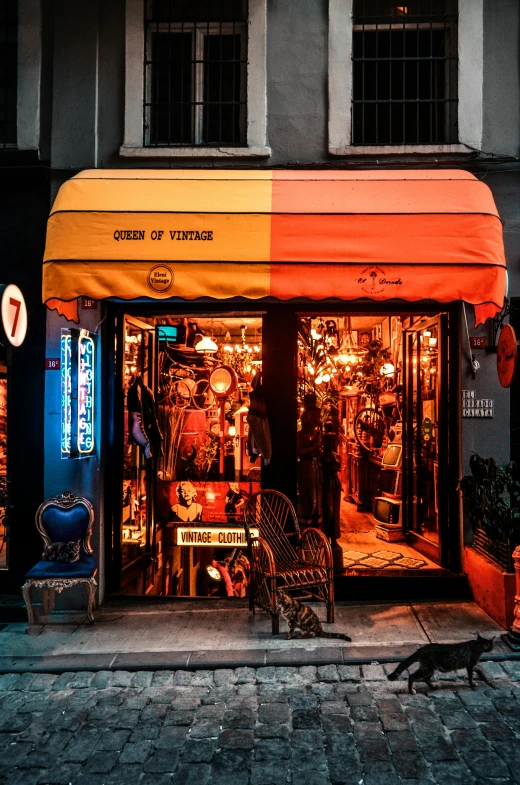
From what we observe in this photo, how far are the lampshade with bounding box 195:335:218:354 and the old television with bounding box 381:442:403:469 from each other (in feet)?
11.4

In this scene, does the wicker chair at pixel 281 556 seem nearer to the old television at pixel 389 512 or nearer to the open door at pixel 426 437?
the open door at pixel 426 437

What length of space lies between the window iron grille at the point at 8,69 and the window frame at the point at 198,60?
168cm

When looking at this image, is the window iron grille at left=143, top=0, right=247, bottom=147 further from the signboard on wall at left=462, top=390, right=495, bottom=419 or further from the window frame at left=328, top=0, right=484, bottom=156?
the signboard on wall at left=462, top=390, right=495, bottom=419

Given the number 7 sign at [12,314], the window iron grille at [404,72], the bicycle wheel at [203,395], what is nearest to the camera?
the number 7 sign at [12,314]

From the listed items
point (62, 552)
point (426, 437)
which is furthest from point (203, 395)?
point (426, 437)

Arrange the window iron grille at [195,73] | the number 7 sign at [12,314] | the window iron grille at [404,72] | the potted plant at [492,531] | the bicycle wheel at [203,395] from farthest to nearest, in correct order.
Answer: the bicycle wheel at [203,395] < the window iron grille at [195,73] < the window iron grille at [404,72] < the potted plant at [492,531] < the number 7 sign at [12,314]

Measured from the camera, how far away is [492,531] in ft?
20.7

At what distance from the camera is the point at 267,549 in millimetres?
6137

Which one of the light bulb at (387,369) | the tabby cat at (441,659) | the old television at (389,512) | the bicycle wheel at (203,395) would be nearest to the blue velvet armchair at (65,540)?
the bicycle wheel at (203,395)

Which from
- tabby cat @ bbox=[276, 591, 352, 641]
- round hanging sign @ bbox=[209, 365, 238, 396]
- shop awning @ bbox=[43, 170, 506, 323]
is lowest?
tabby cat @ bbox=[276, 591, 352, 641]

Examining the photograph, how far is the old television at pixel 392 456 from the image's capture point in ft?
31.4

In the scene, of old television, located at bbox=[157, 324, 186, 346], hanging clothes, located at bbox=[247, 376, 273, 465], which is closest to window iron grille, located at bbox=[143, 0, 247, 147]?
old television, located at bbox=[157, 324, 186, 346]

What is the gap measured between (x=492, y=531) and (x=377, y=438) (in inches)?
176

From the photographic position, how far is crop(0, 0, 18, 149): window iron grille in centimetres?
749
